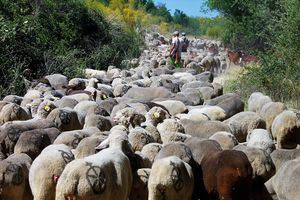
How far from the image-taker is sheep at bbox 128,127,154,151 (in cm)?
935

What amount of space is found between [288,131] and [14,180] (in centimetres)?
577

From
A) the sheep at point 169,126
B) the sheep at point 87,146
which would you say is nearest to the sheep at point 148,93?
the sheep at point 169,126

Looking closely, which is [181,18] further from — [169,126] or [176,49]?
[169,126]

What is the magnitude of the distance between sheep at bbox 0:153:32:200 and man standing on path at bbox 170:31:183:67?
18.9 meters

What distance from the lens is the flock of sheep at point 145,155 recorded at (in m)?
7.62

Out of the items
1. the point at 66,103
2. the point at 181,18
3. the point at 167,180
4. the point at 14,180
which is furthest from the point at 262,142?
the point at 181,18

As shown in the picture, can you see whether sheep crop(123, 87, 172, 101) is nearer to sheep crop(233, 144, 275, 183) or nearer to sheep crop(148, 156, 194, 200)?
sheep crop(233, 144, 275, 183)

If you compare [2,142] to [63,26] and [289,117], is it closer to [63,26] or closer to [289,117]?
[289,117]

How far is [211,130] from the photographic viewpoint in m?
11.3

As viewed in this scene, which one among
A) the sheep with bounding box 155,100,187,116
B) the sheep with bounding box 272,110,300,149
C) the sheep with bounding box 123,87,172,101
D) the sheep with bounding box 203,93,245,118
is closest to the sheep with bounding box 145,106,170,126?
the sheep with bounding box 272,110,300,149

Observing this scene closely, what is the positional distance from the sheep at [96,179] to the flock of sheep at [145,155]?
0.04 feet

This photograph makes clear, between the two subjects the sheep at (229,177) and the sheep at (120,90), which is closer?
the sheep at (229,177)

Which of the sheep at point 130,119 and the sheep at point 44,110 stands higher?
the sheep at point 130,119

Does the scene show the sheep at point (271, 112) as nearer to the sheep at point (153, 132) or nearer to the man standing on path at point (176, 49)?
the sheep at point (153, 132)
